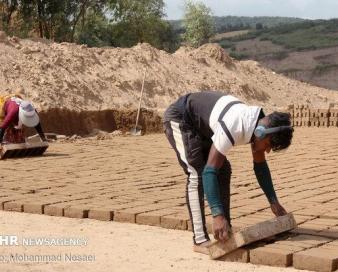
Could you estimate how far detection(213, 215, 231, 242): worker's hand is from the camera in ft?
12.1

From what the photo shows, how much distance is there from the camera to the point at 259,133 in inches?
143

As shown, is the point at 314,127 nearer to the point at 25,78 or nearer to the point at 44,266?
the point at 25,78

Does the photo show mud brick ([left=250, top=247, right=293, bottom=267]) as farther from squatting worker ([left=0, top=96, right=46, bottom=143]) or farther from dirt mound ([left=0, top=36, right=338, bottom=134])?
dirt mound ([left=0, top=36, right=338, bottom=134])

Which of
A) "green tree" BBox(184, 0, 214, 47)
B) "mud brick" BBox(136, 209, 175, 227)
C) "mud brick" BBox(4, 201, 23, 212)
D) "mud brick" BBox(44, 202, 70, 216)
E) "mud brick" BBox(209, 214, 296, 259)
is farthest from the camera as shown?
"green tree" BBox(184, 0, 214, 47)

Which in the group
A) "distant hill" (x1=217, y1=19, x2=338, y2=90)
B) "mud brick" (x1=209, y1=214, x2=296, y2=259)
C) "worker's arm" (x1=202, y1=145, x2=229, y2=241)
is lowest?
"mud brick" (x1=209, y1=214, x2=296, y2=259)

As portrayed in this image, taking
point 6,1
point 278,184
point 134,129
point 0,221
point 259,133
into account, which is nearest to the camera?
point 259,133

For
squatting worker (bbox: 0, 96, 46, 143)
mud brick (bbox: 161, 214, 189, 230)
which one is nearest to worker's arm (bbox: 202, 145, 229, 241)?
mud brick (bbox: 161, 214, 189, 230)

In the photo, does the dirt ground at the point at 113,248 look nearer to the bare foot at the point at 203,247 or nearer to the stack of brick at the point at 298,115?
the bare foot at the point at 203,247

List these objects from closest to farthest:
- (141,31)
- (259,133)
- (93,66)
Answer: (259,133) → (93,66) → (141,31)

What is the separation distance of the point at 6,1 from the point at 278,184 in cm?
2104

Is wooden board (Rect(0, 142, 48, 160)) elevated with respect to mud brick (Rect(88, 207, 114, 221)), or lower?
elevated

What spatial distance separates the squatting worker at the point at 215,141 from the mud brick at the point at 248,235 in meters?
0.08

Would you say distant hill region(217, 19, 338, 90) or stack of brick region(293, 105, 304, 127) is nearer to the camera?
stack of brick region(293, 105, 304, 127)

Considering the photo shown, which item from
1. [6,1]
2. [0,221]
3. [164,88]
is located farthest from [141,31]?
[0,221]
